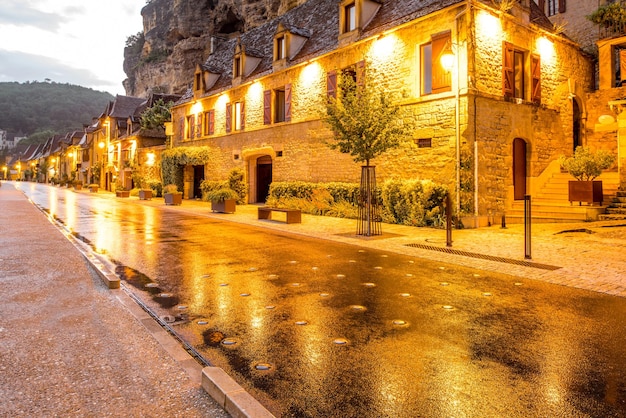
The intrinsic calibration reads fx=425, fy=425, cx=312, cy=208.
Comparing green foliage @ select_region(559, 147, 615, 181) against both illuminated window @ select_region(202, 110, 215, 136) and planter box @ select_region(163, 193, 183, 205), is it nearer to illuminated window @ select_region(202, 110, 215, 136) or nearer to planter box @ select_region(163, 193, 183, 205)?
planter box @ select_region(163, 193, 183, 205)

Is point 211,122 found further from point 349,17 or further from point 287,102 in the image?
point 349,17

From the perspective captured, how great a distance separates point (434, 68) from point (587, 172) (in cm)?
599

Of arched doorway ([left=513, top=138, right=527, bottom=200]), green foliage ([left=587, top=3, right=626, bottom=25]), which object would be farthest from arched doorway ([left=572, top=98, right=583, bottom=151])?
green foliage ([left=587, top=3, right=626, bottom=25])

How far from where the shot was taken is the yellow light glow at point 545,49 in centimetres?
1620

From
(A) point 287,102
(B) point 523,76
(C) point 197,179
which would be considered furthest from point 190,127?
(B) point 523,76

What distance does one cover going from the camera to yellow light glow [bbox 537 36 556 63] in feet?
53.2

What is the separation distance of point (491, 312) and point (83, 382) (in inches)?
161

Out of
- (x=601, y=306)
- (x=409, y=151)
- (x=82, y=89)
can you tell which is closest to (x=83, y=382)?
(x=601, y=306)

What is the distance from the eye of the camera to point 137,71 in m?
58.5

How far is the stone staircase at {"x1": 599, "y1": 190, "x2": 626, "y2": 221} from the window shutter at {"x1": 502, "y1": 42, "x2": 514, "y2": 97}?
4826 millimetres

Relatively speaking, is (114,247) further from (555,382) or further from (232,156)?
(232,156)

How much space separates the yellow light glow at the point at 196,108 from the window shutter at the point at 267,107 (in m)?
7.30

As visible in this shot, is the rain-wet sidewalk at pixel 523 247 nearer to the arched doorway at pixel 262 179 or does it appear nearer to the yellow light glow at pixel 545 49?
the yellow light glow at pixel 545 49

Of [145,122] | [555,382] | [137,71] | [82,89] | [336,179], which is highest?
[82,89]
